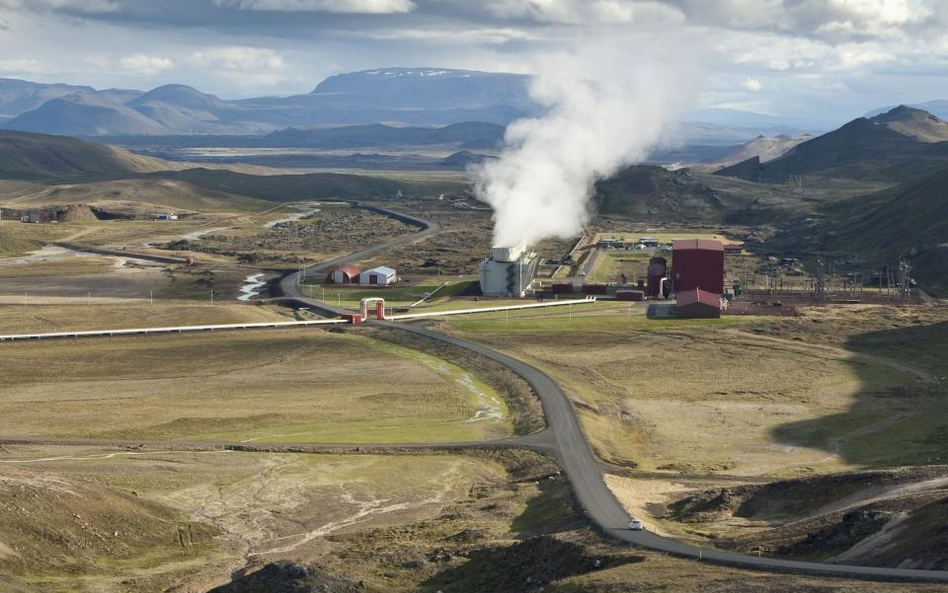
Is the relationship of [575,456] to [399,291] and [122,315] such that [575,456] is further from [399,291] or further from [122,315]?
[399,291]

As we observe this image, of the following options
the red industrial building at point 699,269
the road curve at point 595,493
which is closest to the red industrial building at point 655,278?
the red industrial building at point 699,269

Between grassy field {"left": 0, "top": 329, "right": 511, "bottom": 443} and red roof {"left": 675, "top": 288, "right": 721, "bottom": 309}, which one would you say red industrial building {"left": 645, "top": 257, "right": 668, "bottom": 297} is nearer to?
red roof {"left": 675, "top": 288, "right": 721, "bottom": 309}

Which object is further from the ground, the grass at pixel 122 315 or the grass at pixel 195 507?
the grass at pixel 122 315

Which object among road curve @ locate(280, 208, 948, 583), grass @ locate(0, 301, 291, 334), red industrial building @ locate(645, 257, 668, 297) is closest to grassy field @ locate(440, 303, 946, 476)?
road curve @ locate(280, 208, 948, 583)

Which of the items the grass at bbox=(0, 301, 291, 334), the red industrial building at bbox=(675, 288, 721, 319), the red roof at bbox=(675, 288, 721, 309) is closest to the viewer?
the grass at bbox=(0, 301, 291, 334)

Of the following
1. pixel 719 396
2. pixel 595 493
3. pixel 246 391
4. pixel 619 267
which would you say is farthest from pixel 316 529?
pixel 619 267

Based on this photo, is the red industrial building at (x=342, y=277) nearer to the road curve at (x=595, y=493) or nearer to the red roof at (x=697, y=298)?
the road curve at (x=595, y=493)
